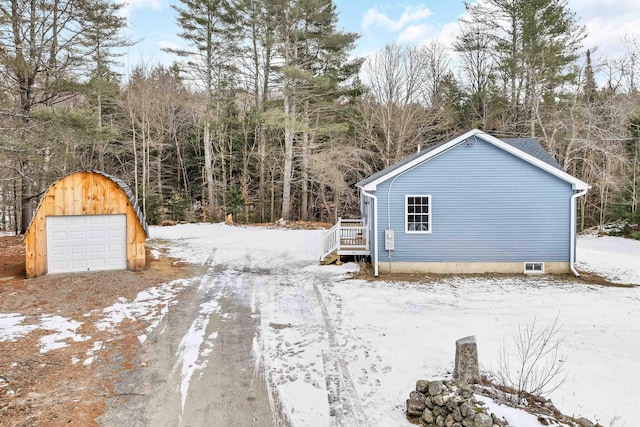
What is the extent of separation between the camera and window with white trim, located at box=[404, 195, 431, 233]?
11.2 metres

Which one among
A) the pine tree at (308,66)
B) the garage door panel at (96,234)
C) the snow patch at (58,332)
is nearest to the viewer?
the snow patch at (58,332)

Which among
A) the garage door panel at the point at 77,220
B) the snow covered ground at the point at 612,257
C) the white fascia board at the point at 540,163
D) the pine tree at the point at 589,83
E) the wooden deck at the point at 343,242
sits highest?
the pine tree at the point at 589,83

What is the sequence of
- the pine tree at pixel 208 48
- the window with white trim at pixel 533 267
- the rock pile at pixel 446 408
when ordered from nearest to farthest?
1. the rock pile at pixel 446 408
2. the window with white trim at pixel 533 267
3. the pine tree at pixel 208 48

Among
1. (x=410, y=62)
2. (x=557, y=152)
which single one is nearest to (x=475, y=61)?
(x=410, y=62)

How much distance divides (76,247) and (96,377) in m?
6.43

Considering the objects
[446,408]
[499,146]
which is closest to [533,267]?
[499,146]

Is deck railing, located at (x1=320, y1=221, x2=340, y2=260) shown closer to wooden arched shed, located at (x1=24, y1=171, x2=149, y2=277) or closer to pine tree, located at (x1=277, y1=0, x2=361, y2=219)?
wooden arched shed, located at (x1=24, y1=171, x2=149, y2=277)

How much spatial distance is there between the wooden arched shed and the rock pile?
30.1 feet

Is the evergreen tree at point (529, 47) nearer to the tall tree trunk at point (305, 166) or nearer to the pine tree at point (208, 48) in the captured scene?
the tall tree trunk at point (305, 166)

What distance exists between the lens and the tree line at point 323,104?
19.0m

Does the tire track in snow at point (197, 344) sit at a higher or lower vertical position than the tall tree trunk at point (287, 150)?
lower

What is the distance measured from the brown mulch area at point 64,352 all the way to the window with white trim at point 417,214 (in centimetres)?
696

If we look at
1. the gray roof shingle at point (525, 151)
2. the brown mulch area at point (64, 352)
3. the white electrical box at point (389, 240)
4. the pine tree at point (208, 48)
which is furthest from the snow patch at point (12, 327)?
the pine tree at point (208, 48)

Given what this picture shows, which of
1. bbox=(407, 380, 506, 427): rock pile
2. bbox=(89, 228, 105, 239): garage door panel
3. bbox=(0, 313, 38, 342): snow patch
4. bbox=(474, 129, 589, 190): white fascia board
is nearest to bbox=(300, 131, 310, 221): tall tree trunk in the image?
bbox=(474, 129, 589, 190): white fascia board
